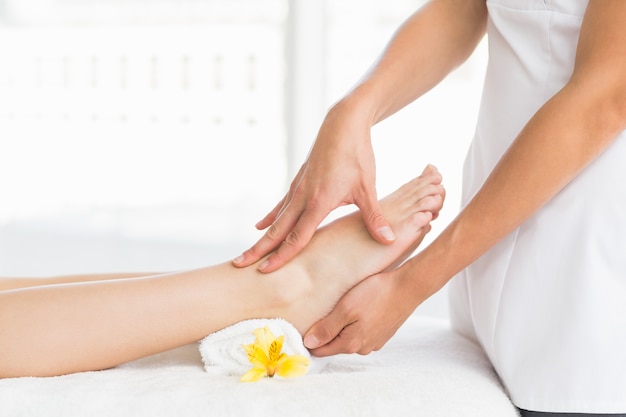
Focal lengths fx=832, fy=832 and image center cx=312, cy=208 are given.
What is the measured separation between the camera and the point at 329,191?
51.4 inches

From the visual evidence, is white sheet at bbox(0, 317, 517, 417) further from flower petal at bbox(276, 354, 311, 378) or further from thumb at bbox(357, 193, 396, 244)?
thumb at bbox(357, 193, 396, 244)

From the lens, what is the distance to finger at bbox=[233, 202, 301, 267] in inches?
52.0

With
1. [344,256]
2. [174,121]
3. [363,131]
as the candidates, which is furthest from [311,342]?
[174,121]

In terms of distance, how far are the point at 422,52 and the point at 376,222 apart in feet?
1.09

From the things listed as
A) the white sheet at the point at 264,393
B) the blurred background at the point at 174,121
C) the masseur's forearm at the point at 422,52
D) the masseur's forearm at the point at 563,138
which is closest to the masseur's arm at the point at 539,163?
the masseur's forearm at the point at 563,138

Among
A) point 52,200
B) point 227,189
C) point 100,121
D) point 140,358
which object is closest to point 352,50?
point 227,189

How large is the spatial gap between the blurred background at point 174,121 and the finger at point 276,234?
2.00 m

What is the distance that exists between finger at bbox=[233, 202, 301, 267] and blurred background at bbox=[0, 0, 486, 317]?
1996 mm

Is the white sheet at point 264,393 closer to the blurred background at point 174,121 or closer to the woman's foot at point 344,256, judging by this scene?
the woman's foot at point 344,256

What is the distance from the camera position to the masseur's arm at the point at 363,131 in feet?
4.30

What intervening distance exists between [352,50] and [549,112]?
92.8 inches

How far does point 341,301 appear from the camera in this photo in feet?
4.18

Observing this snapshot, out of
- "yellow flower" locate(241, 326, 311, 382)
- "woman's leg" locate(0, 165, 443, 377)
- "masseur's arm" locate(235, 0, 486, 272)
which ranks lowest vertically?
"yellow flower" locate(241, 326, 311, 382)

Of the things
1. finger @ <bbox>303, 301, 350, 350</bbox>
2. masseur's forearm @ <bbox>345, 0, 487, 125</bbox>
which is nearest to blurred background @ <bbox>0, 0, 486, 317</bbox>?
masseur's forearm @ <bbox>345, 0, 487, 125</bbox>
